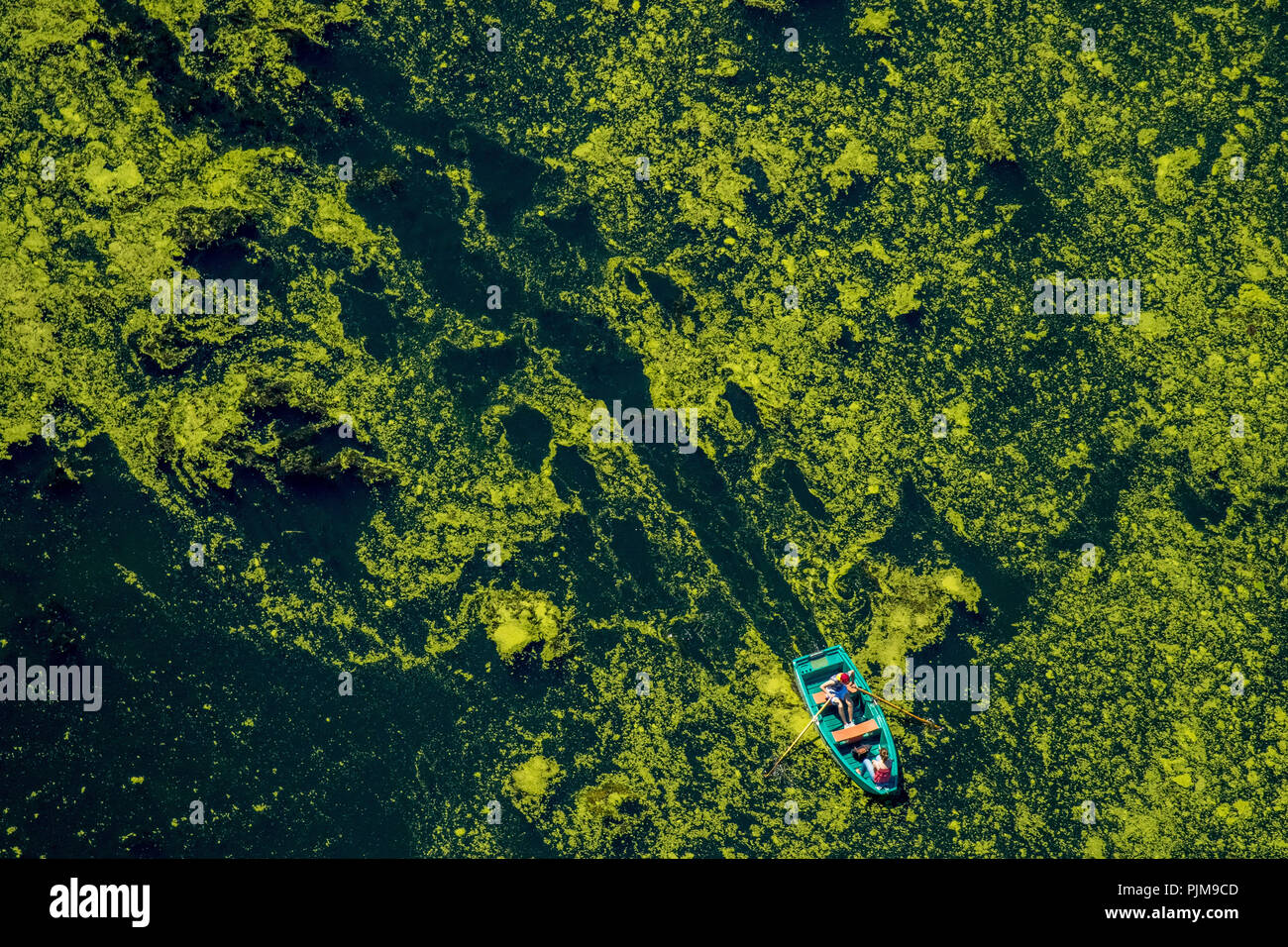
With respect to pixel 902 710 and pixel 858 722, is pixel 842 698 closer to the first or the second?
pixel 858 722

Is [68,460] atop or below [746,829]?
atop

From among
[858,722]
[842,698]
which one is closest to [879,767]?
[858,722]

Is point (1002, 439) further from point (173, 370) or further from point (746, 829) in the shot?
point (173, 370)

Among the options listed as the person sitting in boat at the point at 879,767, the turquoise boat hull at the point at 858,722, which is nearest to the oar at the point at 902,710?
the turquoise boat hull at the point at 858,722

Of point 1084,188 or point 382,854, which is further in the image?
point 1084,188

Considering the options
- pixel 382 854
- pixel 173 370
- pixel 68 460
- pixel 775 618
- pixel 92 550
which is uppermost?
pixel 173 370

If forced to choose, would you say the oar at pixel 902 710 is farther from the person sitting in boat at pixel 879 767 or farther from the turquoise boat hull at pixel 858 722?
the person sitting in boat at pixel 879 767

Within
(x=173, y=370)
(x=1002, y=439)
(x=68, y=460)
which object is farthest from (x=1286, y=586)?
(x=68, y=460)
